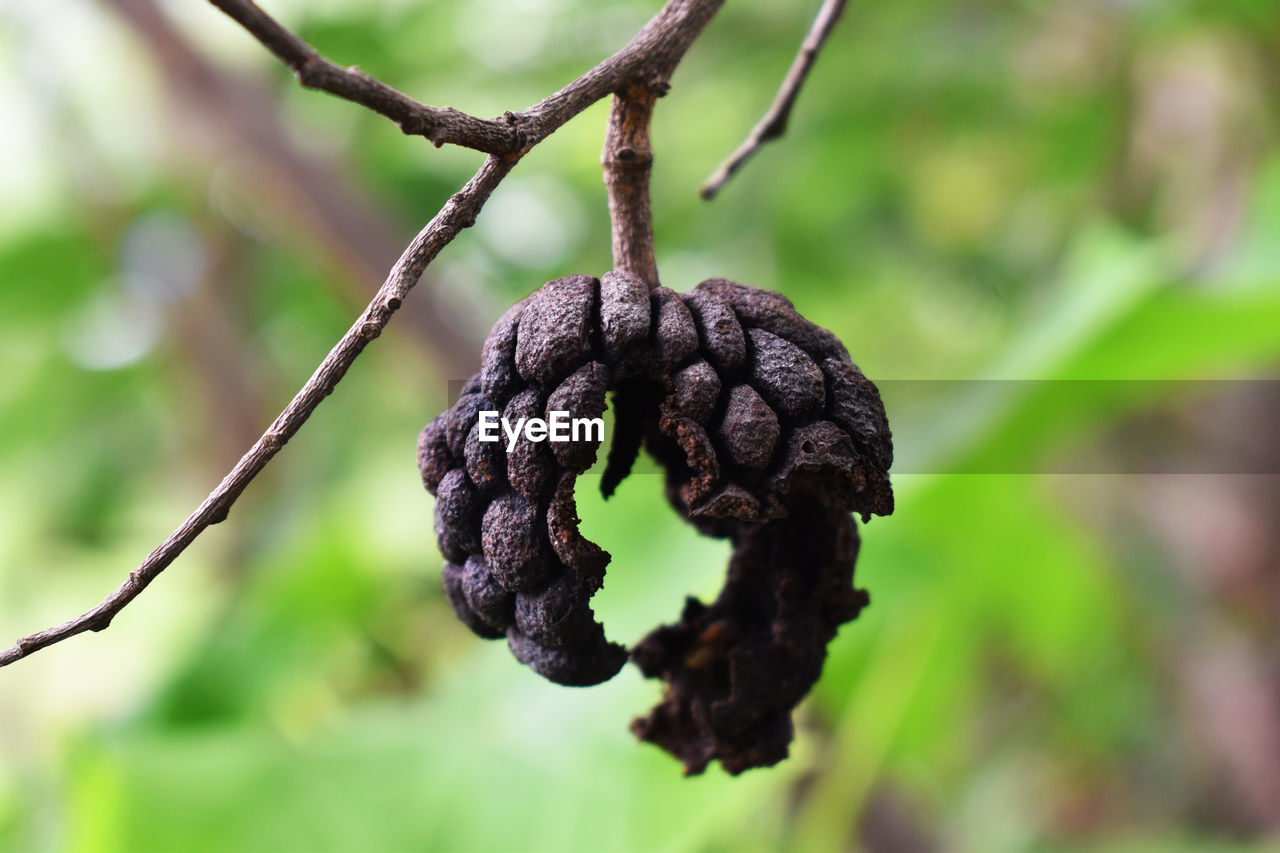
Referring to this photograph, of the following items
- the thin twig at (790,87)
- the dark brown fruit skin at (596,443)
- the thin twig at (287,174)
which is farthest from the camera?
the thin twig at (287,174)

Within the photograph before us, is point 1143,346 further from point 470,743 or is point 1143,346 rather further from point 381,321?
point 381,321

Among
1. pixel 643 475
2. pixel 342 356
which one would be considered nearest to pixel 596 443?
pixel 342 356

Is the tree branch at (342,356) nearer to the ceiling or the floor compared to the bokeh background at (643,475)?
nearer to the ceiling

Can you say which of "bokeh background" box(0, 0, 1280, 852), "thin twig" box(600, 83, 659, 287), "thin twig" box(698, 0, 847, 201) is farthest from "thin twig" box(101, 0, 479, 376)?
"thin twig" box(600, 83, 659, 287)

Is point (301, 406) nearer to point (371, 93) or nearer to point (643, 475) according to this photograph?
point (371, 93)

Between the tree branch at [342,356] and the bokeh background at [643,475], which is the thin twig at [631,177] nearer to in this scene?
the tree branch at [342,356]

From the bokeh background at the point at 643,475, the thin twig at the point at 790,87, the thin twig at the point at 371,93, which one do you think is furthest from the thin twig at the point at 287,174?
the thin twig at the point at 371,93

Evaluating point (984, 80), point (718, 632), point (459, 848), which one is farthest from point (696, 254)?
point (718, 632)
